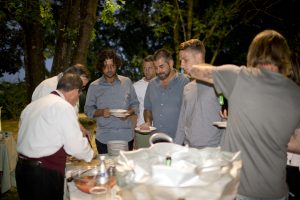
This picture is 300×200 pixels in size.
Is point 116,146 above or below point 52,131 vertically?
below

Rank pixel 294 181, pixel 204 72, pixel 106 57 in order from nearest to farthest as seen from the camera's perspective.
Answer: pixel 204 72 < pixel 294 181 < pixel 106 57

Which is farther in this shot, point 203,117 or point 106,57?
point 106,57

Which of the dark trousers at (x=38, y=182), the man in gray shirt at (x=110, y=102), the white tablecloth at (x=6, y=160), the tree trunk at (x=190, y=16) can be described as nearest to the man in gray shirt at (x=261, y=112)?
the dark trousers at (x=38, y=182)

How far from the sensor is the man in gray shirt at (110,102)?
4.08m

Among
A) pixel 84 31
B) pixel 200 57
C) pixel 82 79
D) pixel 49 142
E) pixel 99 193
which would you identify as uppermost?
pixel 84 31

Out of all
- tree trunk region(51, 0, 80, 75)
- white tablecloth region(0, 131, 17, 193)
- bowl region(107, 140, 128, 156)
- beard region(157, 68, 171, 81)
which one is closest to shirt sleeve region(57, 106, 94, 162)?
bowl region(107, 140, 128, 156)

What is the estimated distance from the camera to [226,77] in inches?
80.0

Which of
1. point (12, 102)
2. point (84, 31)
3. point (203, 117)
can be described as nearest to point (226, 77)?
point (203, 117)

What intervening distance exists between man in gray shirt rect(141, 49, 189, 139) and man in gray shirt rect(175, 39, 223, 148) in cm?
61

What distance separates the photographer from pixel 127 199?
5.50ft

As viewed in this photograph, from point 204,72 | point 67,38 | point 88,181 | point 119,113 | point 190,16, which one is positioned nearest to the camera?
point 204,72

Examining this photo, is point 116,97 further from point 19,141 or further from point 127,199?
point 127,199

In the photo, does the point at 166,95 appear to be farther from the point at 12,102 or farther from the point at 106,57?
the point at 12,102

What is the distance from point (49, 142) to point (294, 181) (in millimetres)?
1934
